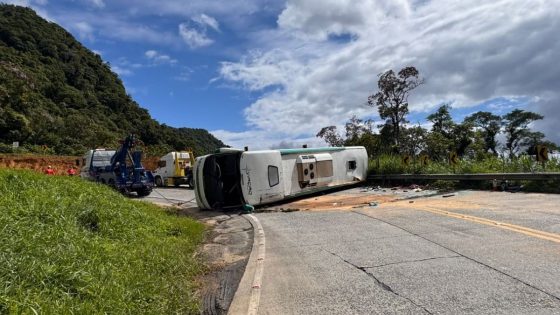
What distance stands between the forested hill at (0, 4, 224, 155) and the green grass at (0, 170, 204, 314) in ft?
166

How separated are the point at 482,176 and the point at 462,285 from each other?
1378cm

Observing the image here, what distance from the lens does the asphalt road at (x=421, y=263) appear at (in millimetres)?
5445

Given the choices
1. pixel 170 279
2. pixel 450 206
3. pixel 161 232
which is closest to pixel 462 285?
pixel 170 279

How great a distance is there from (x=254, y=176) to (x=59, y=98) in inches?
2964

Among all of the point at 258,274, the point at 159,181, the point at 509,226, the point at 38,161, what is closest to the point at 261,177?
the point at 509,226

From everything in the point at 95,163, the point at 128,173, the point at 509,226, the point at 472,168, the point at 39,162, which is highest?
the point at 39,162

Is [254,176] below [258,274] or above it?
above

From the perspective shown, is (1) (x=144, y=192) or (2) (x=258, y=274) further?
(1) (x=144, y=192)

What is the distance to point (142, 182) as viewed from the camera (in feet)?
94.5

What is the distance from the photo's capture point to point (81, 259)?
5.86 metres

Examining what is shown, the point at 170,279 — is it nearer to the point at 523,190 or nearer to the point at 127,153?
the point at 523,190

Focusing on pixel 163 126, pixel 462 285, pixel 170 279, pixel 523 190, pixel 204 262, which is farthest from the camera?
pixel 163 126

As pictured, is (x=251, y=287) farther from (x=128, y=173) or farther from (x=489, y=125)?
(x=489, y=125)

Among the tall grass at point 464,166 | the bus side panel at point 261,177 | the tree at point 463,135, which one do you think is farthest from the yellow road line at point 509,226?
the tree at point 463,135
